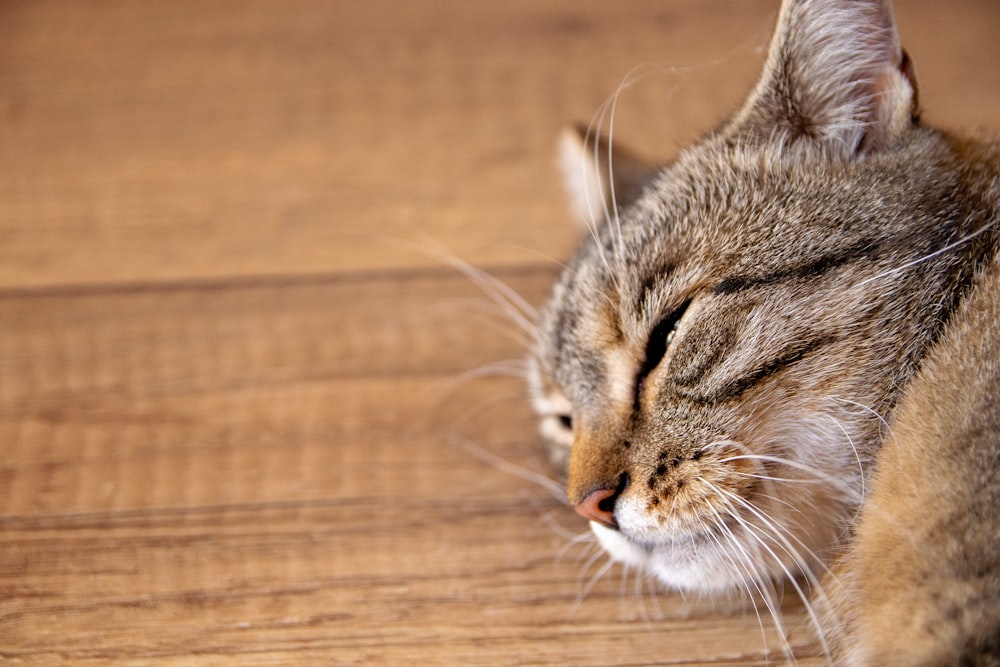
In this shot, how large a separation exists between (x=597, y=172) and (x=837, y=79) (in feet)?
1.14

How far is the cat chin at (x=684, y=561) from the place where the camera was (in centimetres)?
95

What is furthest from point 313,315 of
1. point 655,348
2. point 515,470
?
point 655,348

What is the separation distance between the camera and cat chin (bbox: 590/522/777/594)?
945 millimetres

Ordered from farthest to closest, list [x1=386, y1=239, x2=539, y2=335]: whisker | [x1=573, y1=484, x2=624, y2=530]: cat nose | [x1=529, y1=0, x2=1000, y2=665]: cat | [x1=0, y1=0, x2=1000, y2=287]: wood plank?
[x1=0, y1=0, x2=1000, y2=287]: wood plank → [x1=386, y1=239, x2=539, y2=335]: whisker → [x1=573, y1=484, x2=624, y2=530]: cat nose → [x1=529, y1=0, x2=1000, y2=665]: cat

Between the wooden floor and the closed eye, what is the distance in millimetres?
234

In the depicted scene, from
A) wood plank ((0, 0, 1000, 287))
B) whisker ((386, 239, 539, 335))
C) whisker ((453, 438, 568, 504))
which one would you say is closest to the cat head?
whisker ((453, 438, 568, 504))

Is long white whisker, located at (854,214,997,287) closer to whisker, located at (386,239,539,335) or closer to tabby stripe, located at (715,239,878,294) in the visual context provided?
tabby stripe, located at (715,239,878,294)

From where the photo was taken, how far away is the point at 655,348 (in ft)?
3.16

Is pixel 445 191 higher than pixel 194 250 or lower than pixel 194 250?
higher

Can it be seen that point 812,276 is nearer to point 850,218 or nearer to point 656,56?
point 850,218

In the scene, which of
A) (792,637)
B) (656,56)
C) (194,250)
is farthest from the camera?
(656,56)

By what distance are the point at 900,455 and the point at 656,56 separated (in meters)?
0.93

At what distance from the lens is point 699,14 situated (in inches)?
62.6

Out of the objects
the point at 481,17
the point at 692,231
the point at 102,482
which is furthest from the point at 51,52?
the point at 692,231
